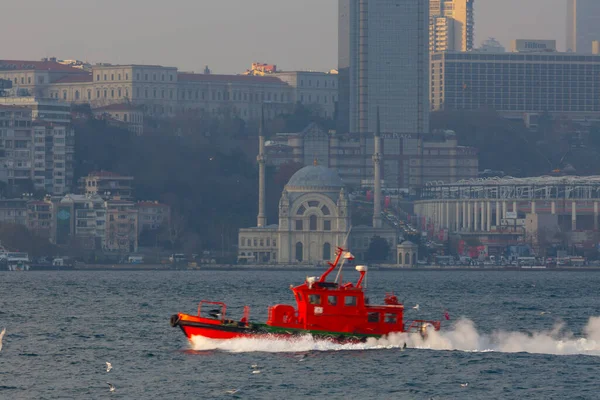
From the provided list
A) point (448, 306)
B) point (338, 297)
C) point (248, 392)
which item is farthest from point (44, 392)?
point (448, 306)

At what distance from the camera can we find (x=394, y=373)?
73.4m

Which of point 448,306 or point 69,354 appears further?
point 448,306

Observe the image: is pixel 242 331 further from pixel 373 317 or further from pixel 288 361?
pixel 373 317

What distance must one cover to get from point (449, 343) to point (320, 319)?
7.23 metres

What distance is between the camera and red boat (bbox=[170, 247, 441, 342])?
248 feet

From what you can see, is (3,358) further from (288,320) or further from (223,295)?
(223,295)

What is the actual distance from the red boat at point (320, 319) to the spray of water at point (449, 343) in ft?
1.16

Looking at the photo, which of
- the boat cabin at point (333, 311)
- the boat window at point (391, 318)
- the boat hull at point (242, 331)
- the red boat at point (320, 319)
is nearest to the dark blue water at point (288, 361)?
→ the boat hull at point (242, 331)

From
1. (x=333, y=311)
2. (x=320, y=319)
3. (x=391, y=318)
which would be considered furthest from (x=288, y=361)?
(x=391, y=318)

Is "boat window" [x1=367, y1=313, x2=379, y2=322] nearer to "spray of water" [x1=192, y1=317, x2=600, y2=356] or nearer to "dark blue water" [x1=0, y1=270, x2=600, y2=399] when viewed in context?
"spray of water" [x1=192, y1=317, x2=600, y2=356]

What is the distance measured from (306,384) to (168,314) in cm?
3866

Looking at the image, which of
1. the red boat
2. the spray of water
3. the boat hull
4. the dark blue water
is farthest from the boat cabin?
the dark blue water

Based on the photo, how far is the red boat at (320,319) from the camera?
248 ft

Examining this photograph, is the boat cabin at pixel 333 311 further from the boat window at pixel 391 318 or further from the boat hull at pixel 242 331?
the boat hull at pixel 242 331
